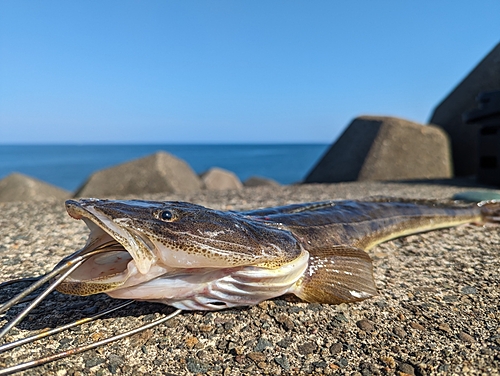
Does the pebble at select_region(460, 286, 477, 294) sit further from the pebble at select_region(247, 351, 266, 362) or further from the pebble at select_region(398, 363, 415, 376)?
the pebble at select_region(247, 351, 266, 362)

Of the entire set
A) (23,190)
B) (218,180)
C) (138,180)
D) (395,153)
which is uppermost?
(395,153)

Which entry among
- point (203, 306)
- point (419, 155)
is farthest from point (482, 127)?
point (203, 306)

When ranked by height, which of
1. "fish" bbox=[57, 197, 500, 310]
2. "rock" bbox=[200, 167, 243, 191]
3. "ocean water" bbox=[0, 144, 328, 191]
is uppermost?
"fish" bbox=[57, 197, 500, 310]

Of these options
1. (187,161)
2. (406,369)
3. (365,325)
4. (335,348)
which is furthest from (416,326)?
(187,161)

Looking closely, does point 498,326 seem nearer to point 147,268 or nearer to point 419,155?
point 147,268

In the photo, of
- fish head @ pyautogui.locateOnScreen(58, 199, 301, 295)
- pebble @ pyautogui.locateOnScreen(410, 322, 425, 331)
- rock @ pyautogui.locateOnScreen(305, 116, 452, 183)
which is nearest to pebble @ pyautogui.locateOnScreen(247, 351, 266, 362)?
fish head @ pyautogui.locateOnScreen(58, 199, 301, 295)

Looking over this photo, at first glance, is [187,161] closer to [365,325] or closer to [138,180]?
[138,180]
